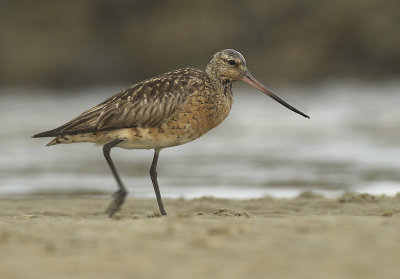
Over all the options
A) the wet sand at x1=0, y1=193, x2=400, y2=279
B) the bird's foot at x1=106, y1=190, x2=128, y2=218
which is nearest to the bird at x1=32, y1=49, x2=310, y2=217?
the bird's foot at x1=106, y1=190, x2=128, y2=218

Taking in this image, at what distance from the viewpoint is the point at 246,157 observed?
12.1m

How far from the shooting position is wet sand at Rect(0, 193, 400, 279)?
3707mm

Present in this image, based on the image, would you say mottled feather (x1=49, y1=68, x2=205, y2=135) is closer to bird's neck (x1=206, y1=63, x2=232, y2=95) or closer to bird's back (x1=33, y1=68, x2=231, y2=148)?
bird's back (x1=33, y1=68, x2=231, y2=148)

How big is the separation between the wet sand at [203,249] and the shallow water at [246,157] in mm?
3943

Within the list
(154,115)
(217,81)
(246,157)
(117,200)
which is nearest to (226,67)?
(217,81)

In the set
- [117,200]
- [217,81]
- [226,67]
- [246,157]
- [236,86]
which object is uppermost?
[236,86]

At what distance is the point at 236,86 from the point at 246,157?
1210 centimetres

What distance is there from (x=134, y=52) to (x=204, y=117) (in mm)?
21255

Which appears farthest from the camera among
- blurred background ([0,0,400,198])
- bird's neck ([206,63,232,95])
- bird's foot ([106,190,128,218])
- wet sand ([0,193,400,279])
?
blurred background ([0,0,400,198])

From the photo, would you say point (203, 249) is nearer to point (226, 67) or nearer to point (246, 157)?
point (226, 67)

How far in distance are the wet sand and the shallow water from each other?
394cm

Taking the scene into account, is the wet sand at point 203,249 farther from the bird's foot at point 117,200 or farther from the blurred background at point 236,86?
the blurred background at point 236,86

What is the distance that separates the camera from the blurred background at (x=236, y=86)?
35.2ft

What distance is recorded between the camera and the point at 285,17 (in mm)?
28094
